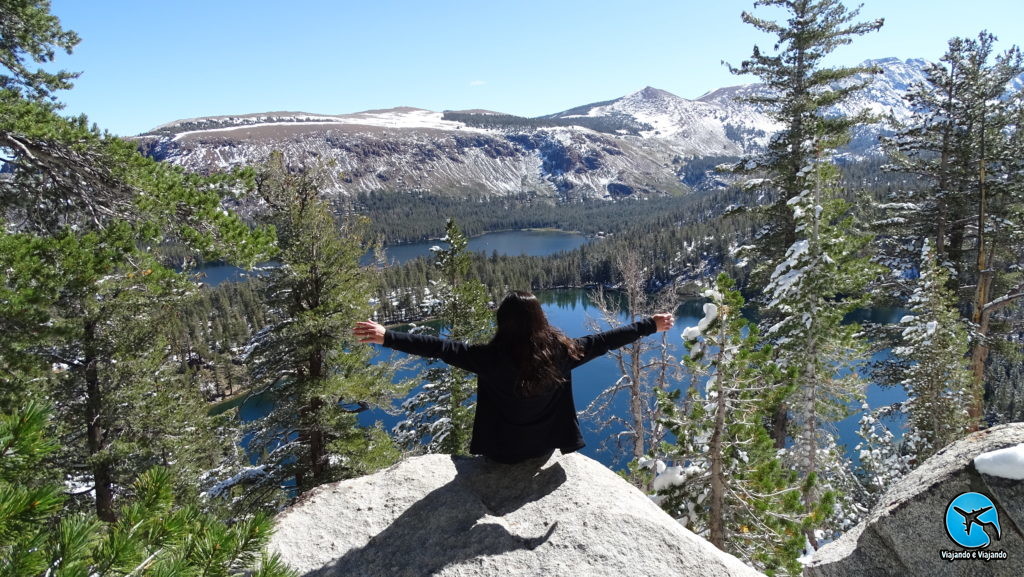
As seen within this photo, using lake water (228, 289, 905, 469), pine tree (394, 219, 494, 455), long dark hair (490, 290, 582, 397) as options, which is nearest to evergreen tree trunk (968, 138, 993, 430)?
lake water (228, 289, 905, 469)

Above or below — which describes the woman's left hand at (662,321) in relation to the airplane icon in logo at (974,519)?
above

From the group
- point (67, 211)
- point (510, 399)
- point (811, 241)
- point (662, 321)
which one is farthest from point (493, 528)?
point (811, 241)

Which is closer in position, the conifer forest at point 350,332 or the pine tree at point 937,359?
the conifer forest at point 350,332

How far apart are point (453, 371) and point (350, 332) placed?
7149mm

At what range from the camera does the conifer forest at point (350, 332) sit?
219 inches

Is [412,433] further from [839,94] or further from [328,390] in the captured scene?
[839,94]

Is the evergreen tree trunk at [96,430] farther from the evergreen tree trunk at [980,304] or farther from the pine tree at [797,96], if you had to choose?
→ the evergreen tree trunk at [980,304]

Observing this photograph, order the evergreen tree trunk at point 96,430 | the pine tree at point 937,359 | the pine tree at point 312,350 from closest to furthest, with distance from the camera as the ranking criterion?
the pine tree at point 312,350
the evergreen tree trunk at point 96,430
the pine tree at point 937,359

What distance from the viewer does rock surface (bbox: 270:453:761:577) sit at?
422 cm

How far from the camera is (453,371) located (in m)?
18.9

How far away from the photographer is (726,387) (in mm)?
8109

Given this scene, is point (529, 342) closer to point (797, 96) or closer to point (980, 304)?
point (797, 96)

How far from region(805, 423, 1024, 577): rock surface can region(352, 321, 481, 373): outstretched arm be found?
466cm

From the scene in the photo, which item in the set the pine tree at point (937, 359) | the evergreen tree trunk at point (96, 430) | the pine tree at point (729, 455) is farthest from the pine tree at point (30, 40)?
the pine tree at point (937, 359)
